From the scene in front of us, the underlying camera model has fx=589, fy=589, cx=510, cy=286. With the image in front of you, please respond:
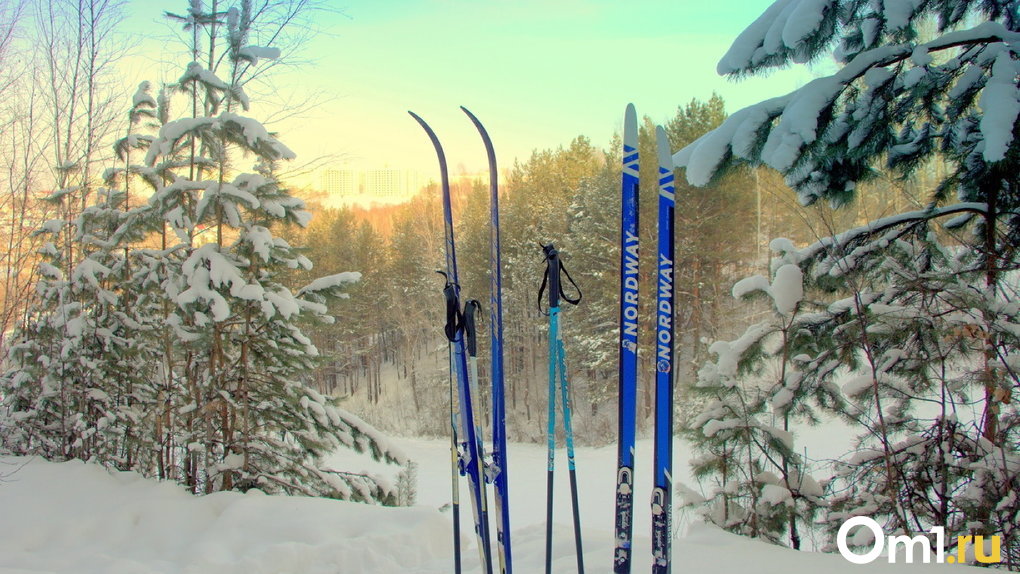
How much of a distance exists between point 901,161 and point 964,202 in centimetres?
40

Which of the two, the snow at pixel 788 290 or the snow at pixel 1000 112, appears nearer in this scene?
the snow at pixel 1000 112

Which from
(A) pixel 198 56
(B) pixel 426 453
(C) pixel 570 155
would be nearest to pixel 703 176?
(A) pixel 198 56

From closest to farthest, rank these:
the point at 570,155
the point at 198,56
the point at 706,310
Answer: the point at 198,56 → the point at 706,310 → the point at 570,155

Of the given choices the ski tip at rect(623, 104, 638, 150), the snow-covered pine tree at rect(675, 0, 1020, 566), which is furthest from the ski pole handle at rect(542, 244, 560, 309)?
the snow-covered pine tree at rect(675, 0, 1020, 566)

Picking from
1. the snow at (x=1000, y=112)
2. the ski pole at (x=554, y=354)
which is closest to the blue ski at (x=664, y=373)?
the ski pole at (x=554, y=354)

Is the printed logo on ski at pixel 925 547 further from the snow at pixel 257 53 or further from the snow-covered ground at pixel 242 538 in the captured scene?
the snow at pixel 257 53

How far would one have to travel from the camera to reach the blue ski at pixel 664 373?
2188 millimetres

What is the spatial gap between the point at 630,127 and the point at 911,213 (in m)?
1.88

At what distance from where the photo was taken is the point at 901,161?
2.96 m

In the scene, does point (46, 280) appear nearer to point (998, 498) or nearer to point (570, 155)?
point (998, 498)

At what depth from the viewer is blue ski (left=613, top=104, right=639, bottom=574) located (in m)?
2.21

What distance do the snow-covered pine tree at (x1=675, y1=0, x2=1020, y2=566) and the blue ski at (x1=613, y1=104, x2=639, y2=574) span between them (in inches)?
21.8

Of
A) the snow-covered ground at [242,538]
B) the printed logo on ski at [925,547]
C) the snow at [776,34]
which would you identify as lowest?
the snow-covered ground at [242,538]

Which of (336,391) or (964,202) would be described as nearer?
(964,202)
